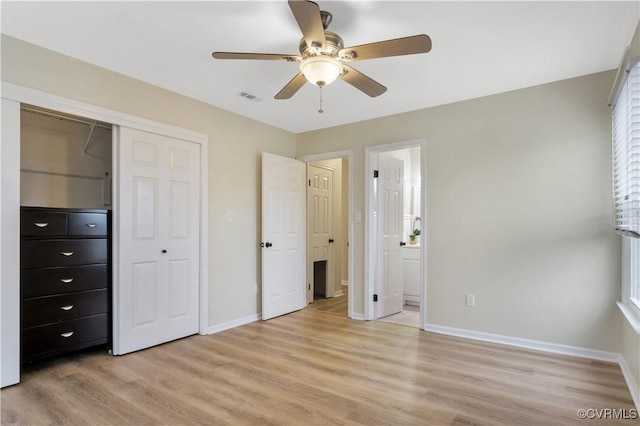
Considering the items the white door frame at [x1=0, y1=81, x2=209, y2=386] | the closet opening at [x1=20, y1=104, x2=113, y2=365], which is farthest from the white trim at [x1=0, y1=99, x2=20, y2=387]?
the closet opening at [x1=20, y1=104, x2=113, y2=365]

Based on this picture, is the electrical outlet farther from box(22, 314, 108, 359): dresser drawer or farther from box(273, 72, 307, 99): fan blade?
box(22, 314, 108, 359): dresser drawer

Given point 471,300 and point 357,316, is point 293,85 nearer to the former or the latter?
point 471,300

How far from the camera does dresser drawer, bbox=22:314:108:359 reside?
106 inches

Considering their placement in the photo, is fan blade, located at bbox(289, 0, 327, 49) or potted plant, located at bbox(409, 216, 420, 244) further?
potted plant, located at bbox(409, 216, 420, 244)

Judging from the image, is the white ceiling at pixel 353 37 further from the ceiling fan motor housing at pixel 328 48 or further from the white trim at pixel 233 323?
the white trim at pixel 233 323

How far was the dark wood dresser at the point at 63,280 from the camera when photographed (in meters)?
2.71

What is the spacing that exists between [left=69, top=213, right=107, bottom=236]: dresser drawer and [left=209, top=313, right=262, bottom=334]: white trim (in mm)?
1509

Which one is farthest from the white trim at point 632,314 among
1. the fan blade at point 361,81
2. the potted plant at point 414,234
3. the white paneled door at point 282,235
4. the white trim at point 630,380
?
the white paneled door at point 282,235

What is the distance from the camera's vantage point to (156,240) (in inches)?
133

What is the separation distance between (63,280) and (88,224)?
0.50 m

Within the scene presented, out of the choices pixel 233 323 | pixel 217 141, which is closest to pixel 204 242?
pixel 233 323

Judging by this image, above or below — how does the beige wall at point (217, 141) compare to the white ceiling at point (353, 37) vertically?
below

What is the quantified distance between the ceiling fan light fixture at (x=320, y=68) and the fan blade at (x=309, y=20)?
145 mm

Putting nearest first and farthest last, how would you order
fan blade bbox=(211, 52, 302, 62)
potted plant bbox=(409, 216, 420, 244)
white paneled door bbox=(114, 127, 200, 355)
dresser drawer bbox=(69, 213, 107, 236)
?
fan blade bbox=(211, 52, 302, 62) < dresser drawer bbox=(69, 213, 107, 236) < white paneled door bbox=(114, 127, 200, 355) < potted plant bbox=(409, 216, 420, 244)
